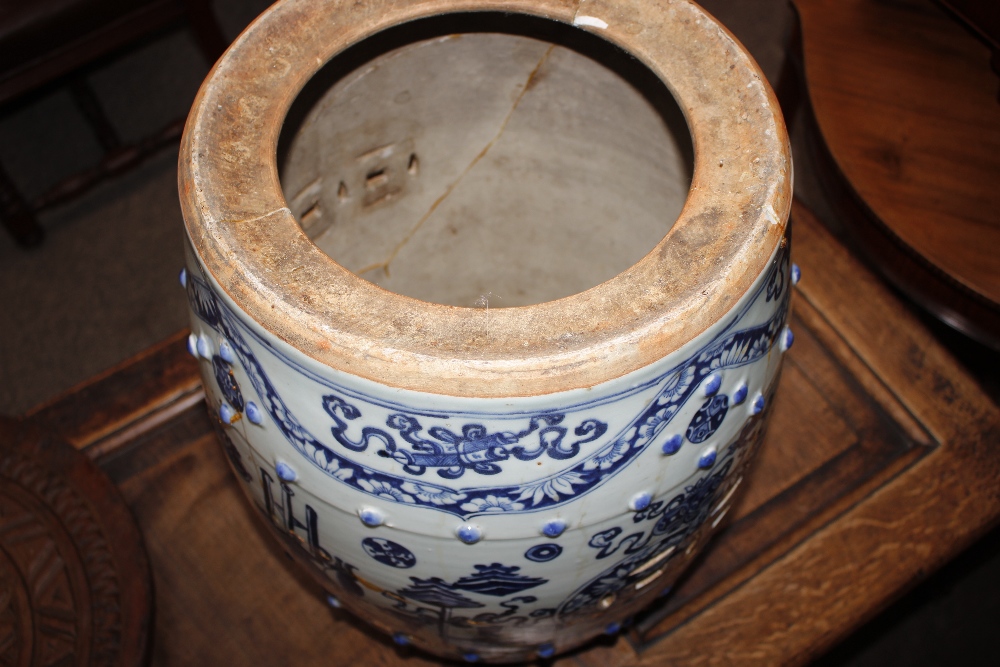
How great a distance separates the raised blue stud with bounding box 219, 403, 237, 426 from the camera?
476 mm

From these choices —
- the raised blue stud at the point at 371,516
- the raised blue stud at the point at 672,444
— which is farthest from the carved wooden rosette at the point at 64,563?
the raised blue stud at the point at 672,444

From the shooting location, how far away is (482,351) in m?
0.40

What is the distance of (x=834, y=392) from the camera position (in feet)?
2.52

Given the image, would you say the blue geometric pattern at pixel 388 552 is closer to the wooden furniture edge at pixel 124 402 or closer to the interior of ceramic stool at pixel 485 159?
the interior of ceramic stool at pixel 485 159

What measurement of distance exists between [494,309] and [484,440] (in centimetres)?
5

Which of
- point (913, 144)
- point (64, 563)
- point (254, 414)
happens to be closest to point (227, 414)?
point (254, 414)

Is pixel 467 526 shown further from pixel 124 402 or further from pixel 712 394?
pixel 124 402

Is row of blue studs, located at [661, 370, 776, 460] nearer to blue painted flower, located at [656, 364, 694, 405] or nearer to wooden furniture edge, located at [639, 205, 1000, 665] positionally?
blue painted flower, located at [656, 364, 694, 405]

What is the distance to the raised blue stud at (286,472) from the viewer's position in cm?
46

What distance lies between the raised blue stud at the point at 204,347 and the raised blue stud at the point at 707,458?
238mm

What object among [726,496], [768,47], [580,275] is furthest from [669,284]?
[768,47]

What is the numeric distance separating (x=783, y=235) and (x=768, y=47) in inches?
43.8

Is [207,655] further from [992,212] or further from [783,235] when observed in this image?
[992,212]

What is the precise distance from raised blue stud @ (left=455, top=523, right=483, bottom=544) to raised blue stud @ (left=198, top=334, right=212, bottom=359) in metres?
0.15
